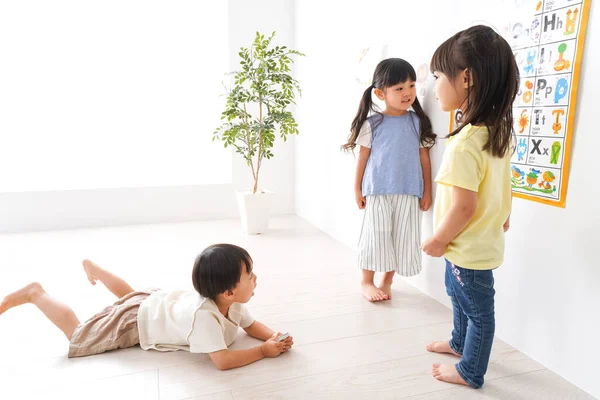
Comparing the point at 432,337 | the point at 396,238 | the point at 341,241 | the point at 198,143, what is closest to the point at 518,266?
the point at 432,337

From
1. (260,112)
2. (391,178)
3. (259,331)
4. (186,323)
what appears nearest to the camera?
(186,323)

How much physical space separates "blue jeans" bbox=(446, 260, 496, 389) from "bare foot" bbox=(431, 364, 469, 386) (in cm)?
1

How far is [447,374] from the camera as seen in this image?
134 cm

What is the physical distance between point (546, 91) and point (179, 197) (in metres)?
2.61

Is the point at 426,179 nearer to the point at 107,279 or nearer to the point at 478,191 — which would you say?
the point at 478,191

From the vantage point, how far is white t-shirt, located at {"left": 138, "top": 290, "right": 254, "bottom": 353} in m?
1.38

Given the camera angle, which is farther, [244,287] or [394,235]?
[394,235]

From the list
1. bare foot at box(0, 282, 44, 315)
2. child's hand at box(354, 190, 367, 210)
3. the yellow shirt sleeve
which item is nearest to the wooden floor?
bare foot at box(0, 282, 44, 315)

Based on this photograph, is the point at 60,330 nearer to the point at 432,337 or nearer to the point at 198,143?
the point at 432,337

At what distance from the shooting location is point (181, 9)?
3328 mm

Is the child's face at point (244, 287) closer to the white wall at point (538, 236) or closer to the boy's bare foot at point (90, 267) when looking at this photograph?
the boy's bare foot at point (90, 267)

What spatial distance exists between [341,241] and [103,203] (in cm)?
172

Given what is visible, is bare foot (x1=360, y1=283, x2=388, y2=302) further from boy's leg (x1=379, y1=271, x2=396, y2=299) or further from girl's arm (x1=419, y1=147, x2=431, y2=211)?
girl's arm (x1=419, y1=147, x2=431, y2=211)

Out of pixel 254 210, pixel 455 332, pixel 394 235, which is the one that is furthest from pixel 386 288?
pixel 254 210
